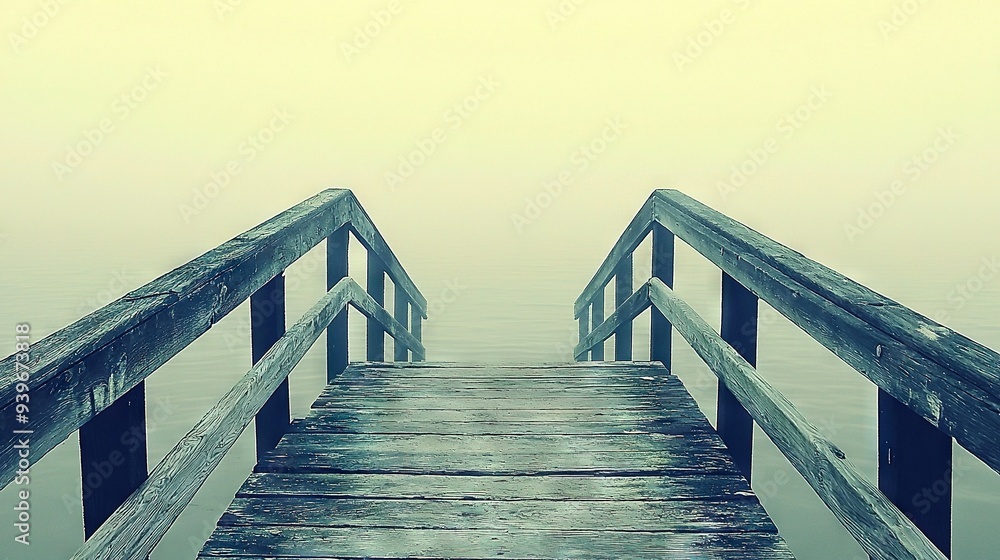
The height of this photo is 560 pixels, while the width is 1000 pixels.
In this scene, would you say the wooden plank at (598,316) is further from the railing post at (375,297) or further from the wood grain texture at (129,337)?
the wood grain texture at (129,337)

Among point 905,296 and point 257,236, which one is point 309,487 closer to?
point 257,236

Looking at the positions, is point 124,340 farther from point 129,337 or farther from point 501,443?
point 501,443

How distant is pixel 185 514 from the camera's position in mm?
6000

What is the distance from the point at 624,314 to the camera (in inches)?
195

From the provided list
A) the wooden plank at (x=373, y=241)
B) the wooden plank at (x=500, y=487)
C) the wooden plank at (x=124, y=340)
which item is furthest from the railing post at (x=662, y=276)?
the wooden plank at (x=124, y=340)

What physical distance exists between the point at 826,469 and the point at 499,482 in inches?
42.5

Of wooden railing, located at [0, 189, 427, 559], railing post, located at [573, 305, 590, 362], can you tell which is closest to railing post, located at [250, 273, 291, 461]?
wooden railing, located at [0, 189, 427, 559]

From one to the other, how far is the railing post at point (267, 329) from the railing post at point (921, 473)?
1802 mm

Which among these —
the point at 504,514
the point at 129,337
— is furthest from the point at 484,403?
the point at 129,337

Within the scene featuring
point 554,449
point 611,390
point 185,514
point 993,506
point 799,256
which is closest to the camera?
point 799,256

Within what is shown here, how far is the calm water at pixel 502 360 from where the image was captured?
18.0ft

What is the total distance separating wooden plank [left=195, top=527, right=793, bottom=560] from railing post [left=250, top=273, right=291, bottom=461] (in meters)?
0.63

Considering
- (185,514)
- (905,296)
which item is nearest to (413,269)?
(905,296)

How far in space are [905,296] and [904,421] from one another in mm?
15095
